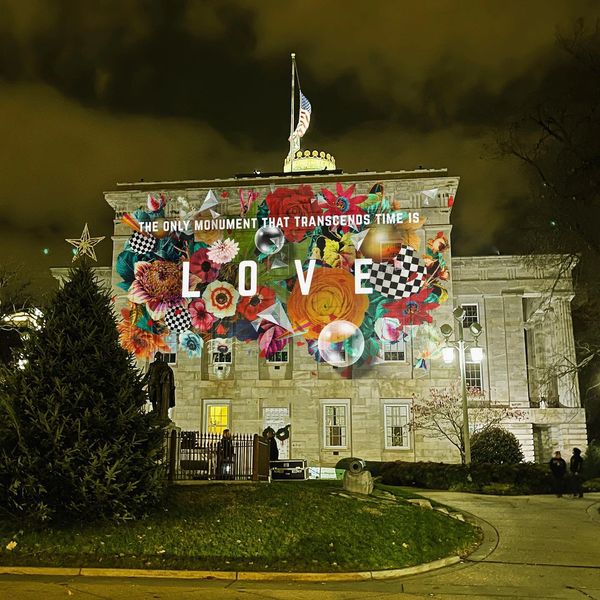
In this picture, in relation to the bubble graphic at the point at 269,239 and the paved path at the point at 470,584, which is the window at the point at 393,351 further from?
the paved path at the point at 470,584

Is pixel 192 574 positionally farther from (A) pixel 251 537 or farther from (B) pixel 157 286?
(B) pixel 157 286

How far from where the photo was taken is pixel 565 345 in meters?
38.3

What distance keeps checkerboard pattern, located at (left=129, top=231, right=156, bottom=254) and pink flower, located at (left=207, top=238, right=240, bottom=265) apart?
3.26 meters

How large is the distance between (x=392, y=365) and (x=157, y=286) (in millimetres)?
12855

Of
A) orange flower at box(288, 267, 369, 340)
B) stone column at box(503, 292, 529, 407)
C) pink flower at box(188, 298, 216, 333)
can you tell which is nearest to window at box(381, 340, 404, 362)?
orange flower at box(288, 267, 369, 340)

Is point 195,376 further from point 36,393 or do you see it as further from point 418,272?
point 36,393

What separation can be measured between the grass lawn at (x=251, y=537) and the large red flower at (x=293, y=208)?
23369mm

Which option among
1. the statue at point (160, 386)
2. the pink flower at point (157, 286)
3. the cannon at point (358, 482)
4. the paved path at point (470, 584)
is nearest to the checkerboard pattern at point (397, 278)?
the pink flower at point (157, 286)

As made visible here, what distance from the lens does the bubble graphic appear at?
38.2 m

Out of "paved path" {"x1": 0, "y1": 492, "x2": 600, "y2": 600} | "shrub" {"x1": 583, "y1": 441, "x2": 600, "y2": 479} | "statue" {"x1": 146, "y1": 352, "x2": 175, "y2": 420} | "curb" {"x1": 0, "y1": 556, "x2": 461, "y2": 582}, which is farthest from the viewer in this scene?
"shrub" {"x1": 583, "y1": 441, "x2": 600, "y2": 479}

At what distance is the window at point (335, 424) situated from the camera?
36.8m

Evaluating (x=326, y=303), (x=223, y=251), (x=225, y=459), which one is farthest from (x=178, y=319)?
(x=225, y=459)

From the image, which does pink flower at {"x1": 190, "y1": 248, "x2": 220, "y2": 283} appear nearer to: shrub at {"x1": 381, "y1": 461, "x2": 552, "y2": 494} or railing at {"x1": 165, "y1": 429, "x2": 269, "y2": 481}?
shrub at {"x1": 381, "y1": 461, "x2": 552, "y2": 494}

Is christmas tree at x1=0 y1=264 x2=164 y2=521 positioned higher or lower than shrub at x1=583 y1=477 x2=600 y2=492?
higher
